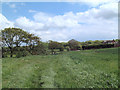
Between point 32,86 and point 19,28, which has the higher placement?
point 19,28

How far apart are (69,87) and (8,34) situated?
91.5 feet

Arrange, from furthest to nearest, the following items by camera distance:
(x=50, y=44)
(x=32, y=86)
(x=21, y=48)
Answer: (x=50, y=44) < (x=21, y=48) < (x=32, y=86)

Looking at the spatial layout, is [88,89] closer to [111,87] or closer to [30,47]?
[111,87]

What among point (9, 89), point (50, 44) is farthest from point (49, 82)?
point (50, 44)

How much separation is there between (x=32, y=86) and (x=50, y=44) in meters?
39.8

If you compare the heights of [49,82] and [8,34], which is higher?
[8,34]

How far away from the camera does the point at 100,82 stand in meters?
5.55

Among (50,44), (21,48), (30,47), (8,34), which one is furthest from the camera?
(50,44)

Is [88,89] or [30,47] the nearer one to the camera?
[88,89]

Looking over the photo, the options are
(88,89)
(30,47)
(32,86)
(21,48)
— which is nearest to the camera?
(88,89)

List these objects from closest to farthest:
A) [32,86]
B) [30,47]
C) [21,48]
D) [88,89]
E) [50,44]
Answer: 1. [88,89]
2. [32,86]
3. [21,48]
4. [30,47]
5. [50,44]

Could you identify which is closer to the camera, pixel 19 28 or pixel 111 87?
pixel 111 87

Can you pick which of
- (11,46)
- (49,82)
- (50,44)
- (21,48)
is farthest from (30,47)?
(49,82)

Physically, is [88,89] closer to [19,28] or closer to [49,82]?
[49,82]
